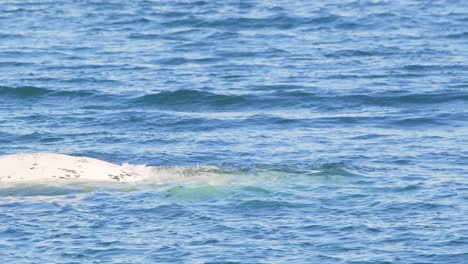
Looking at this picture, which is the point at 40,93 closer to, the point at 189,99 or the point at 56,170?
the point at 189,99

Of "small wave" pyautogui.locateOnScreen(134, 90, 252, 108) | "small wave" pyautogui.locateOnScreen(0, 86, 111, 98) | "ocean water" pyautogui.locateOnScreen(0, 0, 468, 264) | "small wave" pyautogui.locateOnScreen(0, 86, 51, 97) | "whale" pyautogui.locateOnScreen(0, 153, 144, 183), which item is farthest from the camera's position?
"small wave" pyautogui.locateOnScreen(0, 86, 51, 97)

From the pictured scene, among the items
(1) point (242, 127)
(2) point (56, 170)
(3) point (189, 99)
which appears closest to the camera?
(2) point (56, 170)

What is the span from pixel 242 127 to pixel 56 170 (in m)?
5.31

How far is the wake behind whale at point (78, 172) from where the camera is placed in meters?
18.1

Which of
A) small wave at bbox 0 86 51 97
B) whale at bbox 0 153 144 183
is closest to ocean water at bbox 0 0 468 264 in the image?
small wave at bbox 0 86 51 97

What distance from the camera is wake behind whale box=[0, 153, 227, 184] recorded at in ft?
59.3

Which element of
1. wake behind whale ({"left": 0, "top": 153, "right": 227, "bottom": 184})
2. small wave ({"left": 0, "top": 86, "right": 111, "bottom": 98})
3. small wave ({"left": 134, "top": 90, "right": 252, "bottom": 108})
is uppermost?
wake behind whale ({"left": 0, "top": 153, "right": 227, "bottom": 184})

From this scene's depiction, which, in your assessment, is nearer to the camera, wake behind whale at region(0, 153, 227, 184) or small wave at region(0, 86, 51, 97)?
wake behind whale at region(0, 153, 227, 184)

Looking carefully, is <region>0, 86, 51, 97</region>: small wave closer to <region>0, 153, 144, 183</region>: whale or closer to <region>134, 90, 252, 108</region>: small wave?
<region>134, 90, 252, 108</region>: small wave

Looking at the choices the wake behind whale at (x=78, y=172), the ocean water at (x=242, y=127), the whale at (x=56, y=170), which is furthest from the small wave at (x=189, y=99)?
the whale at (x=56, y=170)

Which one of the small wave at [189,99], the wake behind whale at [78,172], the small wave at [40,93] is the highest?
the wake behind whale at [78,172]

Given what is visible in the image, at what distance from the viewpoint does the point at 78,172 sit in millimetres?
18250

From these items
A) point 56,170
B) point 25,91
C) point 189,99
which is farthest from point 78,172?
point 25,91

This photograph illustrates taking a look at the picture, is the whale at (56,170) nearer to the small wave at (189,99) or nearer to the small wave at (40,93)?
the small wave at (189,99)
